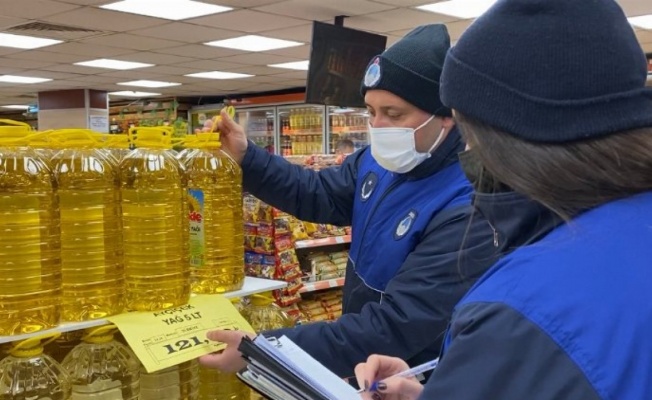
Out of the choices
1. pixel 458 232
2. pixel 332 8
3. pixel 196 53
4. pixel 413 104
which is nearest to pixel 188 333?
pixel 458 232

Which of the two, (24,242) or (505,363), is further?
(24,242)

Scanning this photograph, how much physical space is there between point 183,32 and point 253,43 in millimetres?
1157

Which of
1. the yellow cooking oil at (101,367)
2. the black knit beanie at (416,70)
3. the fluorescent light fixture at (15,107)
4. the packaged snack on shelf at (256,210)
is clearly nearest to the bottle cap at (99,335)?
the yellow cooking oil at (101,367)

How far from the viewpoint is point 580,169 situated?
862 mm

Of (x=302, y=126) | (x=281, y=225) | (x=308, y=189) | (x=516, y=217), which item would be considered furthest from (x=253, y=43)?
(x=516, y=217)

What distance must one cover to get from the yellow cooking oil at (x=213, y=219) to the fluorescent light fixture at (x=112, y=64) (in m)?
9.10

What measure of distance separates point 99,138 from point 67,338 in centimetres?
49

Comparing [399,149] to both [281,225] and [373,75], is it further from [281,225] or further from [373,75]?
[281,225]

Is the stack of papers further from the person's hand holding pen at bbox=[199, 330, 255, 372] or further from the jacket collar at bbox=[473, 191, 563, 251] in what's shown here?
the jacket collar at bbox=[473, 191, 563, 251]

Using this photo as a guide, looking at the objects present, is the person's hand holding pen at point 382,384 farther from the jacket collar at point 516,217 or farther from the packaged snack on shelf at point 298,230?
the packaged snack on shelf at point 298,230

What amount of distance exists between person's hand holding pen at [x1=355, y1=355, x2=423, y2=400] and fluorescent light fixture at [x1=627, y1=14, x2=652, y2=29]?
767cm

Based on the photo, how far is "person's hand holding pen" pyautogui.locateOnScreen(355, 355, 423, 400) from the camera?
1352mm

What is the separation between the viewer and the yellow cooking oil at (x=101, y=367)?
60.3 inches

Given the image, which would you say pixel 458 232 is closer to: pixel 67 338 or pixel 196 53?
pixel 67 338
